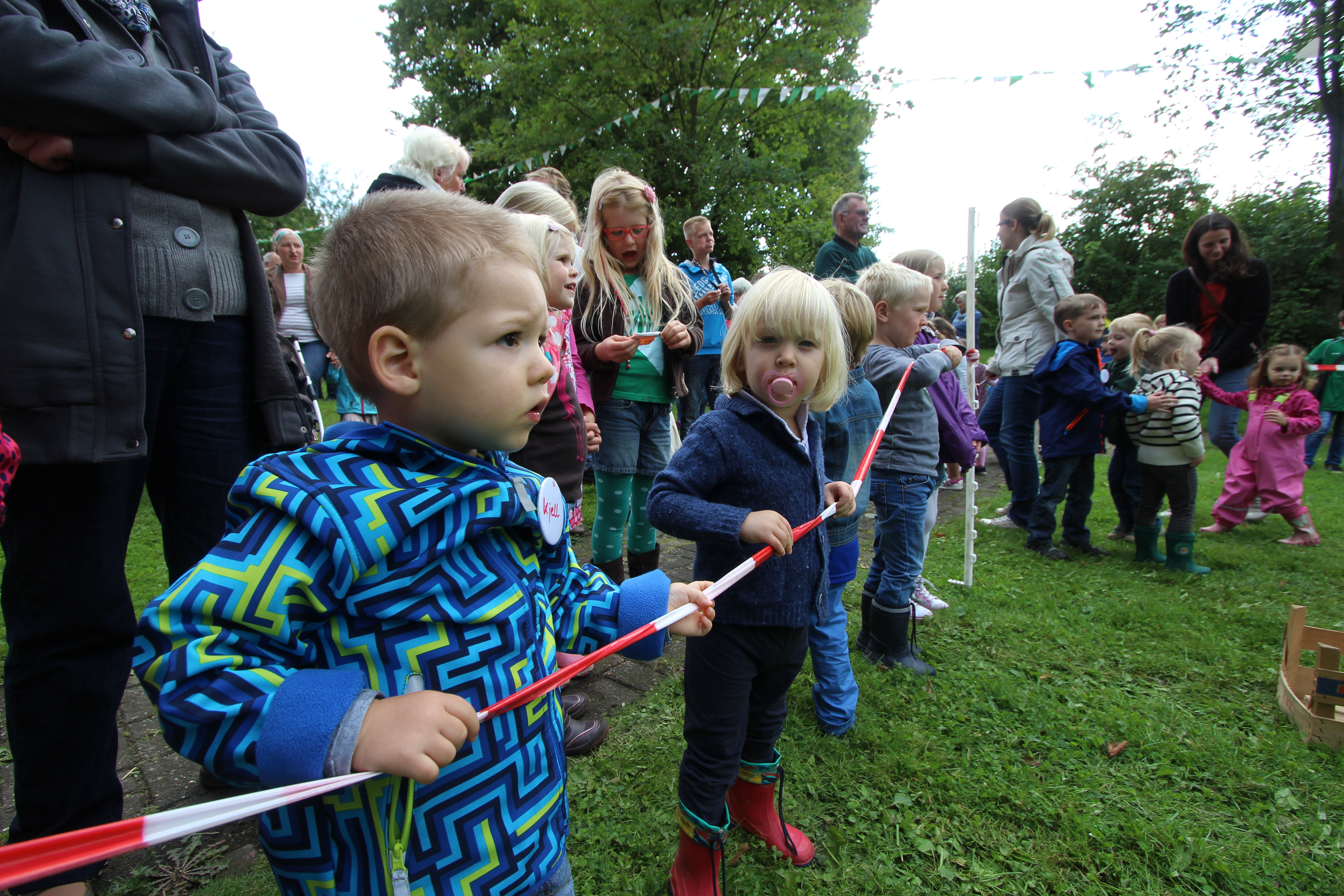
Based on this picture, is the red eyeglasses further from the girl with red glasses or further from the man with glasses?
the man with glasses

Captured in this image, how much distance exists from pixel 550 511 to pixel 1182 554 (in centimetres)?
521

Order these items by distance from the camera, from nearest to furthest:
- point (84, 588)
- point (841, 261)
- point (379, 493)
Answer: point (379, 493) < point (84, 588) < point (841, 261)

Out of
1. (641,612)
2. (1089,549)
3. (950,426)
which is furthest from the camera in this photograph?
(1089,549)

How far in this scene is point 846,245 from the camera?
532 centimetres

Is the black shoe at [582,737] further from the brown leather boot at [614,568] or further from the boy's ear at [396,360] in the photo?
the boy's ear at [396,360]

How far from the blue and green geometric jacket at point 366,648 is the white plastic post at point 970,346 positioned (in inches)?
120

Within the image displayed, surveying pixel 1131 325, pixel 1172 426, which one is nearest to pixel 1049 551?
pixel 1172 426

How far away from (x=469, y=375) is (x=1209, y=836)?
2.73m

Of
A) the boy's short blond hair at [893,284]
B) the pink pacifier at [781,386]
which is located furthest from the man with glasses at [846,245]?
the pink pacifier at [781,386]

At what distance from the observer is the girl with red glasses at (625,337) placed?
3.21 m

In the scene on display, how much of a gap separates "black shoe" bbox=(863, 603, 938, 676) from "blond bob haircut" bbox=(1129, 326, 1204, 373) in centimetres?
325

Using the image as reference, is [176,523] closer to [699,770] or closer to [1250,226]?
[699,770]

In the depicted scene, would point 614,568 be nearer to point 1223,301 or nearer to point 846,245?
point 846,245

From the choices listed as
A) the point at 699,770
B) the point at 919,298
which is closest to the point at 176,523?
the point at 699,770
